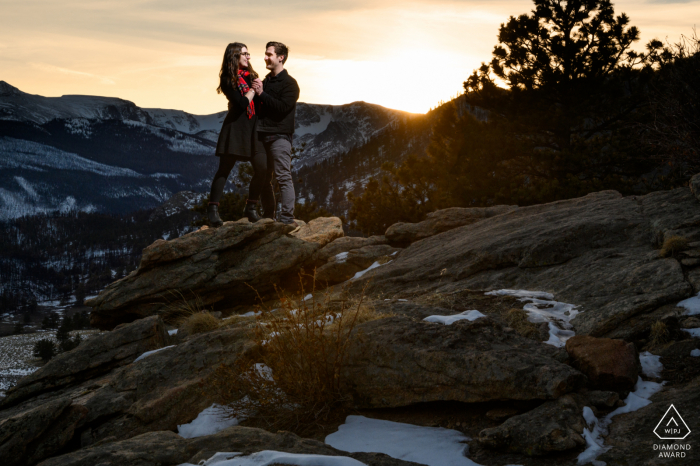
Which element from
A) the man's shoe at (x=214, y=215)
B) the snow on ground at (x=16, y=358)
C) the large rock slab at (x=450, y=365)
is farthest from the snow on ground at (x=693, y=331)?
the snow on ground at (x=16, y=358)

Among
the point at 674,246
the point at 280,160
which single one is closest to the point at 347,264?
the point at 280,160

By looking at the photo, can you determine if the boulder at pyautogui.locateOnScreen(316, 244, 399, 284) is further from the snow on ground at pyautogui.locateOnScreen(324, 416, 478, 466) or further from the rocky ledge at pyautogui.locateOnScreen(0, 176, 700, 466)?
the snow on ground at pyautogui.locateOnScreen(324, 416, 478, 466)

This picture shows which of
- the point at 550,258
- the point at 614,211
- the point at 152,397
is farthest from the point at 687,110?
the point at 152,397

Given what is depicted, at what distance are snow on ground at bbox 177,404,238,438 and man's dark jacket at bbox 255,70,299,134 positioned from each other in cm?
466

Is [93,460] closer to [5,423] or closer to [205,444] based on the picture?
[205,444]

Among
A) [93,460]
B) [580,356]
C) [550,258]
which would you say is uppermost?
[550,258]

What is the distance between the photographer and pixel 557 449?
2.69 meters

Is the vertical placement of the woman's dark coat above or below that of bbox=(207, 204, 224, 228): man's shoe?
above

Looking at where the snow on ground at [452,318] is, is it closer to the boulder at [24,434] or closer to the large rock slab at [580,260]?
the large rock slab at [580,260]

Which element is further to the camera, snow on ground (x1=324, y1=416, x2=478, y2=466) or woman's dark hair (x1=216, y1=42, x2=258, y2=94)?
woman's dark hair (x1=216, y1=42, x2=258, y2=94)

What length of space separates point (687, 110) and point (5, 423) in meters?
13.3

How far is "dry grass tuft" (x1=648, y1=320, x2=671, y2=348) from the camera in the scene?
3.92 m

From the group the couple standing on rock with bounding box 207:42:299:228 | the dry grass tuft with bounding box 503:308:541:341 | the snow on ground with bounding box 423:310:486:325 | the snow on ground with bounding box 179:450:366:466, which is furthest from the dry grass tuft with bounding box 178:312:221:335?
the snow on ground with bounding box 179:450:366:466

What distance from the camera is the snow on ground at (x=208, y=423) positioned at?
394 centimetres
